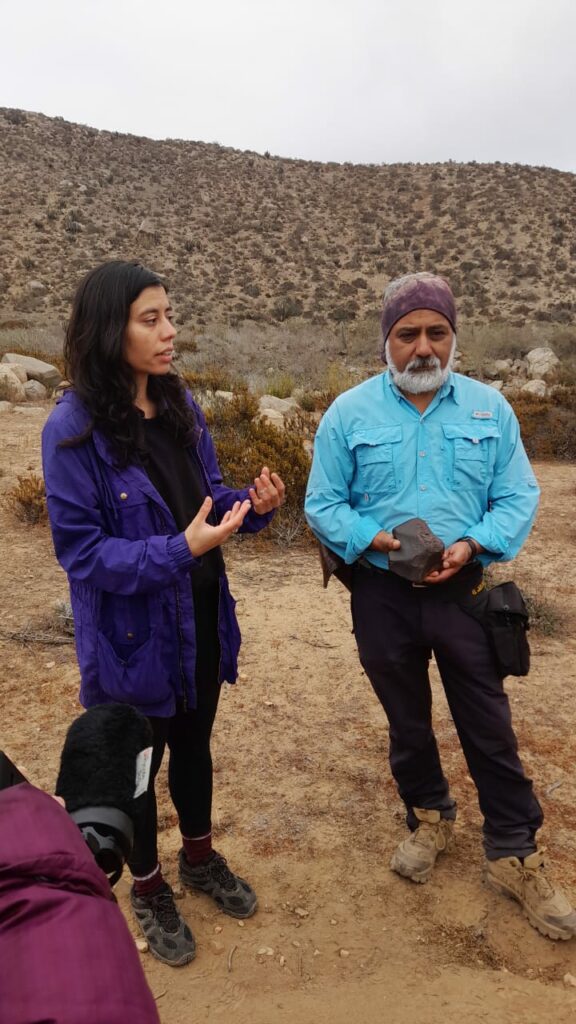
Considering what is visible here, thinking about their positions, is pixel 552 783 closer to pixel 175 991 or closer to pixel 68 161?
pixel 175 991

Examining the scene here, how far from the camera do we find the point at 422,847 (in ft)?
8.72

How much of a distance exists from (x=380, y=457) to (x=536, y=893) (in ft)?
4.98

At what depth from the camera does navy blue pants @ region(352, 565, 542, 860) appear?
232cm

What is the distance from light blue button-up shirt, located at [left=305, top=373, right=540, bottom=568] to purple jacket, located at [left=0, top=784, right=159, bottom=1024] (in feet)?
4.96

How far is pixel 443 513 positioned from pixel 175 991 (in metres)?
1.70

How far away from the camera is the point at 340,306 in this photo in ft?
96.3

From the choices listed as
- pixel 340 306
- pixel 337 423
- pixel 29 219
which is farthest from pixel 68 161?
pixel 337 423

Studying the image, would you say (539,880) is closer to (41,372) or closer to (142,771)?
(142,771)

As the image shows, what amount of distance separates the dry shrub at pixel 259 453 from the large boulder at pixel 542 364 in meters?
8.56

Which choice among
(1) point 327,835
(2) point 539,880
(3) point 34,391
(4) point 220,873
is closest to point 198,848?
(4) point 220,873

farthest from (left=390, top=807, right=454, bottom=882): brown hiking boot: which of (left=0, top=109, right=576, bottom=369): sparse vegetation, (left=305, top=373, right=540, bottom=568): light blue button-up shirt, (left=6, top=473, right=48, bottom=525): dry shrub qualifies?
(left=0, top=109, right=576, bottom=369): sparse vegetation

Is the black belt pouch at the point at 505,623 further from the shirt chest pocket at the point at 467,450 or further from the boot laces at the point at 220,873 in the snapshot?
the boot laces at the point at 220,873

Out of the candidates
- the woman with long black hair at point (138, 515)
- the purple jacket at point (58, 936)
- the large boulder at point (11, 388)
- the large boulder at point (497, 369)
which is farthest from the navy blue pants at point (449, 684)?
the large boulder at point (497, 369)

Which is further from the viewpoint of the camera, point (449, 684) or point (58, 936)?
point (449, 684)
